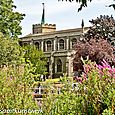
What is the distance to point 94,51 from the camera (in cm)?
4912

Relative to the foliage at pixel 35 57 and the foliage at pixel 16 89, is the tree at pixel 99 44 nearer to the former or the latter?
the foliage at pixel 35 57

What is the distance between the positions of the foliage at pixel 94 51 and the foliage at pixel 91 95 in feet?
136

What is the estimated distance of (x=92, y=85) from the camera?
6047mm

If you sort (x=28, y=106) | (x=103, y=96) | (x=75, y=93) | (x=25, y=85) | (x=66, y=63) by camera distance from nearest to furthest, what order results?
(x=103, y=96)
(x=75, y=93)
(x=28, y=106)
(x=25, y=85)
(x=66, y=63)

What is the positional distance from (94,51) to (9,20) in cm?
1006

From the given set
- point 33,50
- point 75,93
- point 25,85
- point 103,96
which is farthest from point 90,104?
point 33,50

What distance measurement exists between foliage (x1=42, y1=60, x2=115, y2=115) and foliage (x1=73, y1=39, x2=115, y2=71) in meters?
41.5

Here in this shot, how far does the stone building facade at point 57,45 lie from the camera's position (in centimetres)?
8373

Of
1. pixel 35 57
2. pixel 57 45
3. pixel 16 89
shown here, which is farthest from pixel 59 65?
pixel 16 89

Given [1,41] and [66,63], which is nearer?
[1,41]

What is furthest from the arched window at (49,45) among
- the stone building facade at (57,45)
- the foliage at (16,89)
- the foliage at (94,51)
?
the foliage at (16,89)

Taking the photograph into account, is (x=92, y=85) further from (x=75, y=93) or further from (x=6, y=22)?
(x=6, y=22)

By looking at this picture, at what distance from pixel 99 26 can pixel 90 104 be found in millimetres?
46033

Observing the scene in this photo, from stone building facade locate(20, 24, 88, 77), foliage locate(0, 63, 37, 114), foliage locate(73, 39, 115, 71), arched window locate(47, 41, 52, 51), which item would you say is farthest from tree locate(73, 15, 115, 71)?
foliage locate(0, 63, 37, 114)
